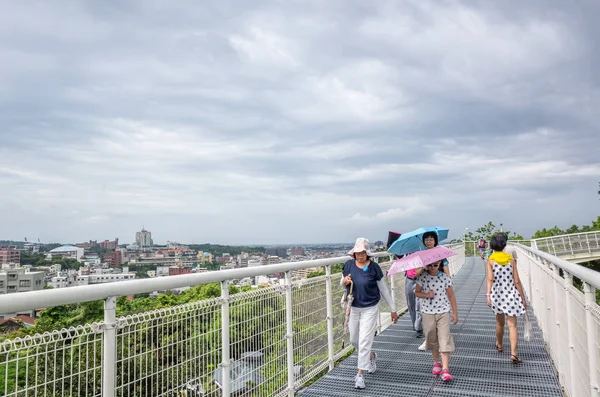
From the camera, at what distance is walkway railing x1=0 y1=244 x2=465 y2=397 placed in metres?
2.32

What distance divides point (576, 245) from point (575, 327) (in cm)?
→ 3608

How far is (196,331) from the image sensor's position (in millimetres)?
3553

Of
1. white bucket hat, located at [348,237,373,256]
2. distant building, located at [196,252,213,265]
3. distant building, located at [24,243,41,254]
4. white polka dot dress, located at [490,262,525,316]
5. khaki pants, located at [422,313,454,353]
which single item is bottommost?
distant building, located at [196,252,213,265]

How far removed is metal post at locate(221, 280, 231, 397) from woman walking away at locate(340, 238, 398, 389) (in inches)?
73.5

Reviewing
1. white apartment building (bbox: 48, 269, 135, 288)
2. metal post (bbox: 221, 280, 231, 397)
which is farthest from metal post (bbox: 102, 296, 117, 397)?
metal post (bbox: 221, 280, 231, 397)

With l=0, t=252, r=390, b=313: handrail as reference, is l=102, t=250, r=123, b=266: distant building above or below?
below

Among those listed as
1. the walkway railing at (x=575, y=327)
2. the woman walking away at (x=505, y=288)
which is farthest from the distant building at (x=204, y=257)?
the walkway railing at (x=575, y=327)

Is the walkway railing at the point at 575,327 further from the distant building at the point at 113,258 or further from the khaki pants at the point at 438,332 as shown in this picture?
the distant building at the point at 113,258

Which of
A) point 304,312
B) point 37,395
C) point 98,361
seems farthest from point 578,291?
point 37,395

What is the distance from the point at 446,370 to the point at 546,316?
226cm

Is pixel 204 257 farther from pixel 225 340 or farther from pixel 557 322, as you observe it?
pixel 225 340

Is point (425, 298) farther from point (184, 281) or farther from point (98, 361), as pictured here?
point (98, 361)

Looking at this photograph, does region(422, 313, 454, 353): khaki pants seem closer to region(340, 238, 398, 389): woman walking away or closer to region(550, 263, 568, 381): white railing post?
region(340, 238, 398, 389): woman walking away

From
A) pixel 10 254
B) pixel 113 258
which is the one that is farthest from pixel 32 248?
pixel 113 258
